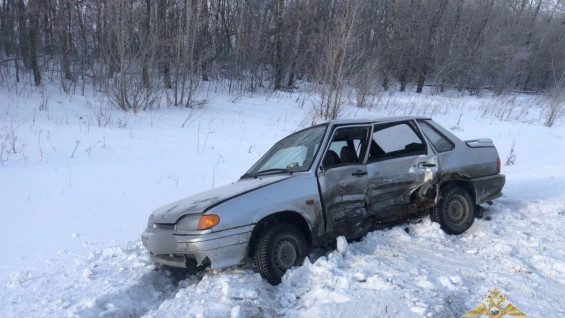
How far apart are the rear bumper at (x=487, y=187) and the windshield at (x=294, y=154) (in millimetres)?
2208

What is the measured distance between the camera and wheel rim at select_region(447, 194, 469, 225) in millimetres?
5285

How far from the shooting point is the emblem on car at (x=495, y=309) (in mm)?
3304

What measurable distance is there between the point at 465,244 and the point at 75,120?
10.1 meters

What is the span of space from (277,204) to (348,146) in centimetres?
137

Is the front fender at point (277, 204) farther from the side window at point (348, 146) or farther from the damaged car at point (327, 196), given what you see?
the side window at point (348, 146)

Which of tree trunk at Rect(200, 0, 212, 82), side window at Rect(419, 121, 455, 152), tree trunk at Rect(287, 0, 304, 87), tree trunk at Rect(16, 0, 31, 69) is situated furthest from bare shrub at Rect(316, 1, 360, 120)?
tree trunk at Rect(16, 0, 31, 69)

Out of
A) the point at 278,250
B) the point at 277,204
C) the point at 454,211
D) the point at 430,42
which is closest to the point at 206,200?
the point at 277,204

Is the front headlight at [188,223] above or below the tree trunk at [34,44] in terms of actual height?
below

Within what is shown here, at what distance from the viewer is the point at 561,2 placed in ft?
120

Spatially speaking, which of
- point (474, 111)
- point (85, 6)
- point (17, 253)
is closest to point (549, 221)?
point (17, 253)

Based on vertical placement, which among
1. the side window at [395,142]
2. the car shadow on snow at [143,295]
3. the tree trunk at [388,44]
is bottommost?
the car shadow on snow at [143,295]

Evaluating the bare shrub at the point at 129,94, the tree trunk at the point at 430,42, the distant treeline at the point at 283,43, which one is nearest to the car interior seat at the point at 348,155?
the distant treeline at the point at 283,43

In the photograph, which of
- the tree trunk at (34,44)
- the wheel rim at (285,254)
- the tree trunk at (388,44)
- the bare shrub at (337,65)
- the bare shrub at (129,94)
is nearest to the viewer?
the wheel rim at (285,254)

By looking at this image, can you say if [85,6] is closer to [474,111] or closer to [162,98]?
[162,98]
